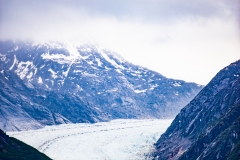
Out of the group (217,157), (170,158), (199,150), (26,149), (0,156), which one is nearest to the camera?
(0,156)

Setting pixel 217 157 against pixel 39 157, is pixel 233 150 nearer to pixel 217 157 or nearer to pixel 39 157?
pixel 217 157

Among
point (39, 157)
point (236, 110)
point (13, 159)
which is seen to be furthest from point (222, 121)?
point (13, 159)

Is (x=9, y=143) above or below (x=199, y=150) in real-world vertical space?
below

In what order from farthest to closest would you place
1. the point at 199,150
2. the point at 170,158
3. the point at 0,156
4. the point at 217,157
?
1. the point at 170,158
2. the point at 199,150
3. the point at 217,157
4. the point at 0,156

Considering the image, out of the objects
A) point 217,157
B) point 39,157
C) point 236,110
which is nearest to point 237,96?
point 236,110

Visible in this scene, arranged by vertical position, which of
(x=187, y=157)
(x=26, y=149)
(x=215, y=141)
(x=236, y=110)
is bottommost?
(x=26, y=149)

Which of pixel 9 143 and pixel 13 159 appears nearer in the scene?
pixel 13 159
